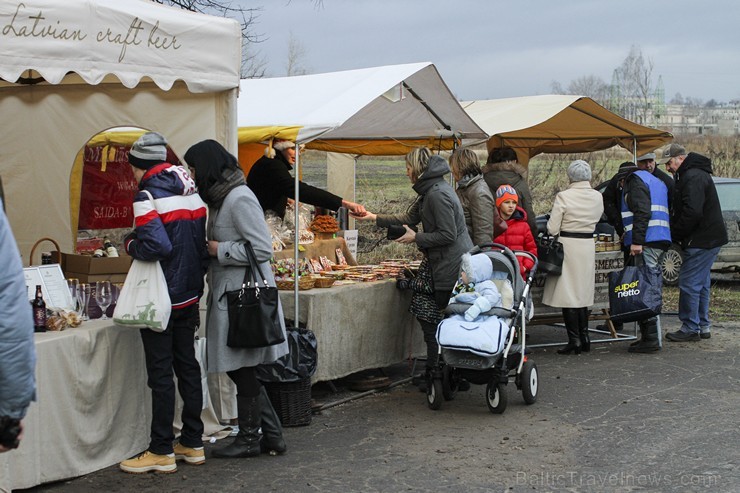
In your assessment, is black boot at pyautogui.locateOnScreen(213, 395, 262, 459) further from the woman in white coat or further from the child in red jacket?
the woman in white coat

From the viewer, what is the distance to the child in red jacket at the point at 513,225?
8609 millimetres

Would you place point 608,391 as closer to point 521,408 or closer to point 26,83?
point 521,408

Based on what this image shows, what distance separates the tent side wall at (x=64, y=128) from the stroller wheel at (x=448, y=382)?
2448 mm

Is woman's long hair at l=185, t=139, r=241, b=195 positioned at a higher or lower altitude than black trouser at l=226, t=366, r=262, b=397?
higher

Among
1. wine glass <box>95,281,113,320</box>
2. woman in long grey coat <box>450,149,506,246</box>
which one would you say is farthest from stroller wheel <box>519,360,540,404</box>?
wine glass <box>95,281,113,320</box>

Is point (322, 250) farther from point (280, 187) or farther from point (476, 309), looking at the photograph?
point (476, 309)

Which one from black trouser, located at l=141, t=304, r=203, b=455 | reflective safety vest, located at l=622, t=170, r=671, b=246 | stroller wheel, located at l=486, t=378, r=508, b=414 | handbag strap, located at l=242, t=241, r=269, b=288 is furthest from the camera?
reflective safety vest, located at l=622, t=170, r=671, b=246

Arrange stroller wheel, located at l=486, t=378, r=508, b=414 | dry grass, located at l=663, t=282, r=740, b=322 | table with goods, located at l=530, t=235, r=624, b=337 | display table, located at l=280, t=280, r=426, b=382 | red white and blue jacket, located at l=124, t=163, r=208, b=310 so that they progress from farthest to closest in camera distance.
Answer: dry grass, located at l=663, t=282, r=740, b=322 → table with goods, located at l=530, t=235, r=624, b=337 → display table, located at l=280, t=280, r=426, b=382 → stroller wheel, located at l=486, t=378, r=508, b=414 → red white and blue jacket, located at l=124, t=163, r=208, b=310

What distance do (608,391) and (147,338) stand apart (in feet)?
13.6

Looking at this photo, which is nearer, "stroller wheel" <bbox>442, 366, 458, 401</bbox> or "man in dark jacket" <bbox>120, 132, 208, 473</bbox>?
"man in dark jacket" <bbox>120, 132, 208, 473</bbox>

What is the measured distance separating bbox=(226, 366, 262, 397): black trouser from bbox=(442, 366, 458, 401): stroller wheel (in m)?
1.97

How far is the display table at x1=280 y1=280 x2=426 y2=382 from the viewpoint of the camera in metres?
7.37

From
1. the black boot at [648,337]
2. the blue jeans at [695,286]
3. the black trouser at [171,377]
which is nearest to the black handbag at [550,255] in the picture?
the black boot at [648,337]

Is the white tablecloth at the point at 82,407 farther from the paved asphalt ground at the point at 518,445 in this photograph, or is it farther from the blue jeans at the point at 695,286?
the blue jeans at the point at 695,286
